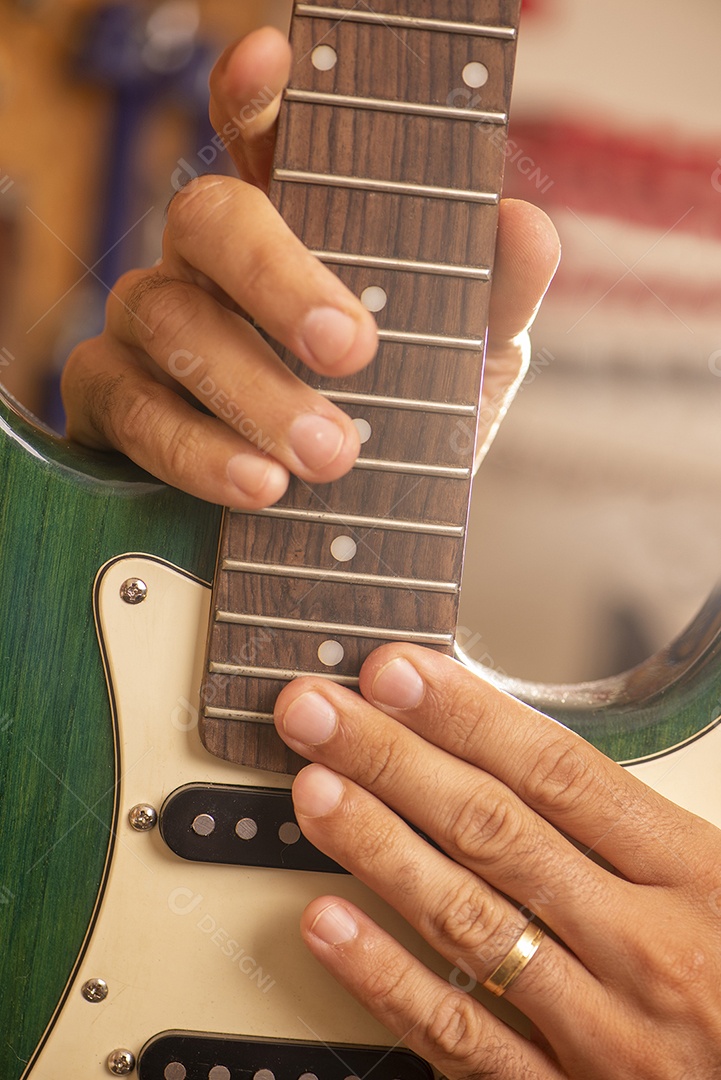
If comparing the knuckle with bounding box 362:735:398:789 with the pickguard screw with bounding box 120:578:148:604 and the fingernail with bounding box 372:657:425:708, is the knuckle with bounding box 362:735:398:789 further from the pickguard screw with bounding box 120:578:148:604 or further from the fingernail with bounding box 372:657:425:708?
the pickguard screw with bounding box 120:578:148:604

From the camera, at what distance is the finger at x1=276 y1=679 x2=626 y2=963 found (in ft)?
1.59

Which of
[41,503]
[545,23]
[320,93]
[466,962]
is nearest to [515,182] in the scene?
[545,23]

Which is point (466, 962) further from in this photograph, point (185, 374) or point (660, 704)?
point (185, 374)

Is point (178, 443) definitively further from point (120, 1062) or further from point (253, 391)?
point (120, 1062)

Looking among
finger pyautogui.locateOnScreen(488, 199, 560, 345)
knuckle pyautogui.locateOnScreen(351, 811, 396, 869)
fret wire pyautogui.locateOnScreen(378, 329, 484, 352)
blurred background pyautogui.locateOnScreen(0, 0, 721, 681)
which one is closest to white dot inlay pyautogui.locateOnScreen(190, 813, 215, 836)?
knuckle pyautogui.locateOnScreen(351, 811, 396, 869)

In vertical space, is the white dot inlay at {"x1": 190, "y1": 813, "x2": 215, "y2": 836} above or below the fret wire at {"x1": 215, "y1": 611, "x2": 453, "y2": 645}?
below

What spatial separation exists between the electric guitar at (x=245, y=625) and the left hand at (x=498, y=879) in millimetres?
46

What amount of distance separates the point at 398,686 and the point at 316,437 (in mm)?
153

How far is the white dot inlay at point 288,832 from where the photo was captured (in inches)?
21.4

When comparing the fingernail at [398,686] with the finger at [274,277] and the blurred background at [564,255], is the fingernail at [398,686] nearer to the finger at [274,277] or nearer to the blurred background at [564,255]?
the finger at [274,277]

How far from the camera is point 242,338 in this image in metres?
0.51

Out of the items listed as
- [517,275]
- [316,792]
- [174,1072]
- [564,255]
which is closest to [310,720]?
[316,792]

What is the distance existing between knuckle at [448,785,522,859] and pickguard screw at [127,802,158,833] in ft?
0.62

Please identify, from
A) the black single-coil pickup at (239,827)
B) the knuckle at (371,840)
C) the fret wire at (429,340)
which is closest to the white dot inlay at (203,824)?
the black single-coil pickup at (239,827)
